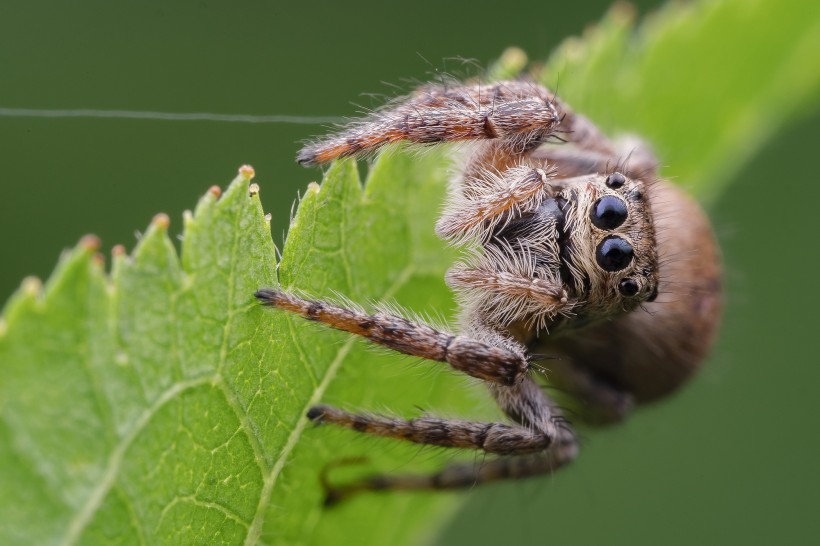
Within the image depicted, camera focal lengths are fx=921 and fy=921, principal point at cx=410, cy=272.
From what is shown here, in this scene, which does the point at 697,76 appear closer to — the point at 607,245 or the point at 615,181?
the point at 615,181

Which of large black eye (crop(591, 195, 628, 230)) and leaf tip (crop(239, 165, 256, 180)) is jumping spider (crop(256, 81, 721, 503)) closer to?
large black eye (crop(591, 195, 628, 230))

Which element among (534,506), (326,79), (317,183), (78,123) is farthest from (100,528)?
(534,506)

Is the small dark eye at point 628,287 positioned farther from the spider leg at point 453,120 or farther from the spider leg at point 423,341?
the spider leg at point 453,120

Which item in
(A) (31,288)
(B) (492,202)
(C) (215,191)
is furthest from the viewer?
(B) (492,202)

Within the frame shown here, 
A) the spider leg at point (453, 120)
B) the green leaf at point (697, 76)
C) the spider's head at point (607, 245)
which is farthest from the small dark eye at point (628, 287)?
the green leaf at point (697, 76)

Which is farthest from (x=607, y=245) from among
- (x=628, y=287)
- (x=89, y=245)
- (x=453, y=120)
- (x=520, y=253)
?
(x=89, y=245)

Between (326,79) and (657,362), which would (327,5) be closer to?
(326,79)

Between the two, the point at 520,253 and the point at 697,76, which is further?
the point at 697,76
